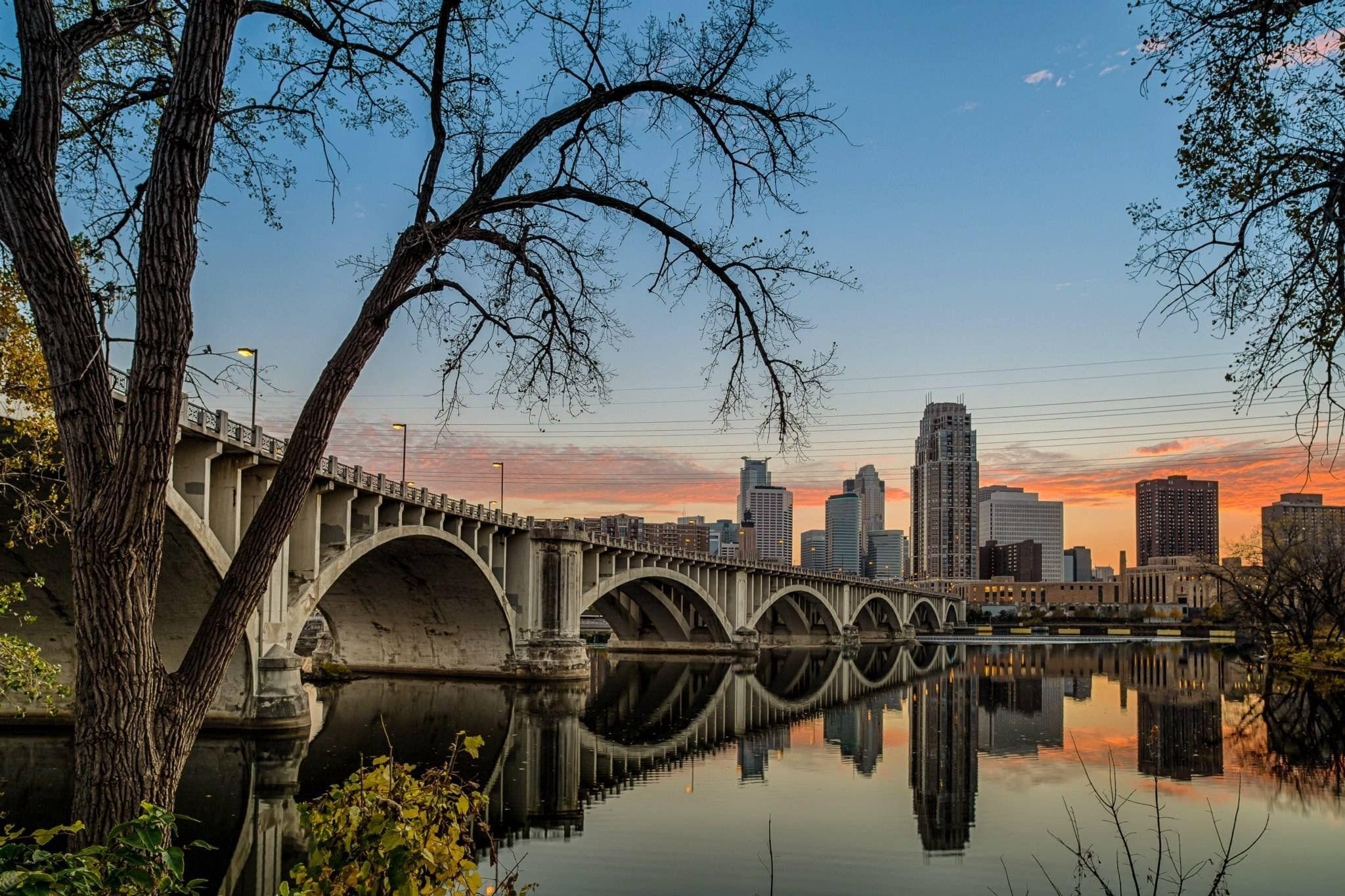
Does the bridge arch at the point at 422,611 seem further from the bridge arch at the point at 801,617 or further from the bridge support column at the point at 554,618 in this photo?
the bridge arch at the point at 801,617

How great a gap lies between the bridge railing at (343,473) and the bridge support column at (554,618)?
248cm

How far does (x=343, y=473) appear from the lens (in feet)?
138

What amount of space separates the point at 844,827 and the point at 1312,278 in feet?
65.8

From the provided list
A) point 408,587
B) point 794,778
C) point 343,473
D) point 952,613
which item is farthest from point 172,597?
point 952,613

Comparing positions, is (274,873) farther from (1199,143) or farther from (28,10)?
(1199,143)

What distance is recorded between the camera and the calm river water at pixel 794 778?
2095 cm

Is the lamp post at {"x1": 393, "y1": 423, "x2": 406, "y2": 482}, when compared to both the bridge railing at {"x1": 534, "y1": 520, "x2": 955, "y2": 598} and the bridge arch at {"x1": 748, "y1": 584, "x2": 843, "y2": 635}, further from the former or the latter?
the bridge arch at {"x1": 748, "y1": 584, "x2": 843, "y2": 635}

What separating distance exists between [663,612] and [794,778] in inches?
2369

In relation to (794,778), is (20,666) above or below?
above

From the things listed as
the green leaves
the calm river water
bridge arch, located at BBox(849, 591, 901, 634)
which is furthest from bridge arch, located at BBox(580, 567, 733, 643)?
the green leaves

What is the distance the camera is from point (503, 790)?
28875 millimetres

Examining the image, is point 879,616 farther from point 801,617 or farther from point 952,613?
point 952,613

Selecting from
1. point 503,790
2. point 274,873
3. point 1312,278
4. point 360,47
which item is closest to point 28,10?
point 360,47

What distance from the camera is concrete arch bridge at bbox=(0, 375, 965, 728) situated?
1329 inches
